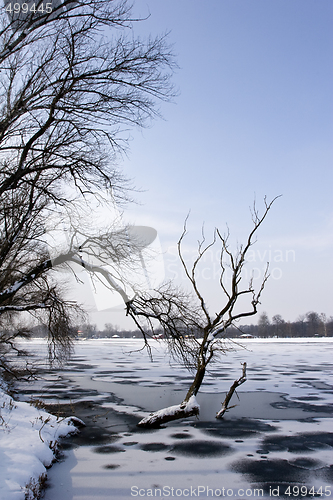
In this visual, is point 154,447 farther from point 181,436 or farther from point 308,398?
point 308,398

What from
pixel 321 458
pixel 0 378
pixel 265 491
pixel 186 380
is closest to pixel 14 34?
pixel 265 491

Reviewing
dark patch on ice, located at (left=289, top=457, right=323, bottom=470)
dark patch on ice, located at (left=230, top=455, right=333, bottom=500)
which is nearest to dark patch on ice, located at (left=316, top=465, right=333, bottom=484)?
dark patch on ice, located at (left=230, top=455, right=333, bottom=500)

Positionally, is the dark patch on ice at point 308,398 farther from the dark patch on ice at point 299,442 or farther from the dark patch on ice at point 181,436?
the dark patch on ice at point 181,436

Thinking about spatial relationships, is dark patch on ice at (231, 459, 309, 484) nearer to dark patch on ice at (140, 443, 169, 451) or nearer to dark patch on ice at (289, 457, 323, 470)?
dark patch on ice at (289, 457, 323, 470)

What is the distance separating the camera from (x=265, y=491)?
5.20 metres

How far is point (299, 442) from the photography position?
7398 millimetres

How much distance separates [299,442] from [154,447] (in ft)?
9.71

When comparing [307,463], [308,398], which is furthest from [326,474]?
[308,398]

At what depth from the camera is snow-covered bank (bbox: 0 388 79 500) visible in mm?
4832

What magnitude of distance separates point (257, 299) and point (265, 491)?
5.10 meters
